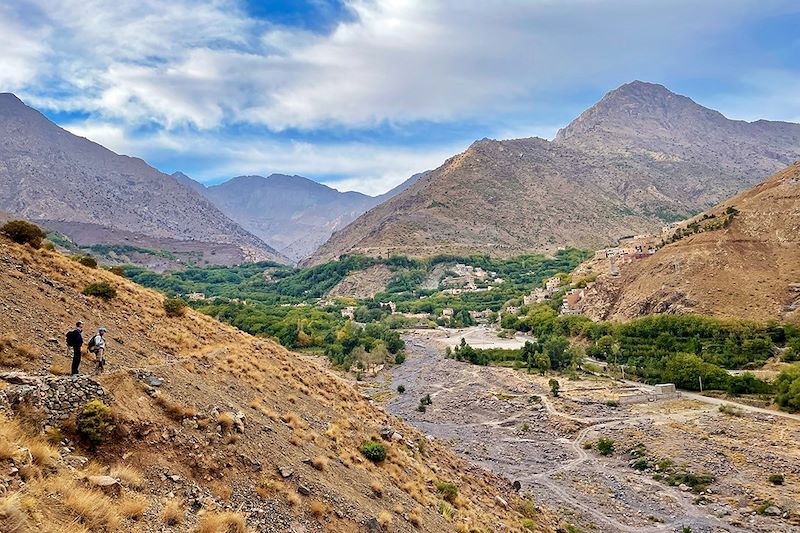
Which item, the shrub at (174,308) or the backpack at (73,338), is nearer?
the backpack at (73,338)

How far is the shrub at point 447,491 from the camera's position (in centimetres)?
1923

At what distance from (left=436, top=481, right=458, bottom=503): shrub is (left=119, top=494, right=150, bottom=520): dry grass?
12.1 m

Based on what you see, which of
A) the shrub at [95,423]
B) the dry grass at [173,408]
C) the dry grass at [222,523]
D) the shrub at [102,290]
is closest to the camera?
the dry grass at [222,523]

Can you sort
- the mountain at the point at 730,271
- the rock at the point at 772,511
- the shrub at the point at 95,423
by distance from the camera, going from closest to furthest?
the shrub at the point at 95,423 → the rock at the point at 772,511 → the mountain at the point at 730,271

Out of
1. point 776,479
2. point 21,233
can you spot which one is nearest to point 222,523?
point 21,233

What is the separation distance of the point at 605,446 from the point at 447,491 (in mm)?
26950

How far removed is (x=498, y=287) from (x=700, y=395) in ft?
347

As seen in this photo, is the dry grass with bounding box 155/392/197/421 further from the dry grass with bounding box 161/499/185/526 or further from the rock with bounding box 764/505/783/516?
the rock with bounding box 764/505/783/516

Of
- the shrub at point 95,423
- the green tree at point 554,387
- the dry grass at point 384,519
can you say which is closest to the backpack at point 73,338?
the shrub at point 95,423

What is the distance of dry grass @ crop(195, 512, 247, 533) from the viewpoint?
986cm

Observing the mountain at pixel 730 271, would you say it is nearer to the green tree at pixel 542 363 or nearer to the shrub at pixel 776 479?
the green tree at pixel 542 363

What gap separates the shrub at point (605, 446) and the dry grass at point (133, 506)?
3902cm

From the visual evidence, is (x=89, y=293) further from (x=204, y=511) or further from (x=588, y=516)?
(x=588, y=516)

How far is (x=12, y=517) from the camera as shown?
705cm
